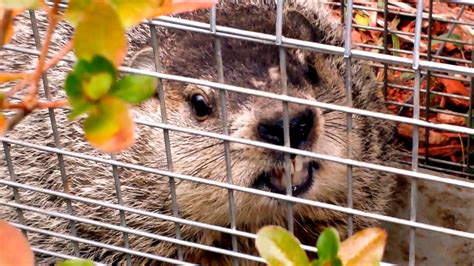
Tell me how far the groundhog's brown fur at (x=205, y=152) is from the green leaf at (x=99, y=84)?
0.86 m

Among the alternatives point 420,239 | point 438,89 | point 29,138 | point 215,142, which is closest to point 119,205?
point 215,142

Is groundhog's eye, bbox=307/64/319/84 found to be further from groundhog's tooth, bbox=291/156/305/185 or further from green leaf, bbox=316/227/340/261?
green leaf, bbox=316/227/340/261

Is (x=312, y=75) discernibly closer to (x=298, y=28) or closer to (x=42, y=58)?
(x=298, y=28)

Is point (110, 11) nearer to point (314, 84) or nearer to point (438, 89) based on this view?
point (314, 84)

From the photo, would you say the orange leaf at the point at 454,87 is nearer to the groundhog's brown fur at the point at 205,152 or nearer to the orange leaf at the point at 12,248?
the groundhog's brown fur at the point at 205,152

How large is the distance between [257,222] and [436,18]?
2.88 feet

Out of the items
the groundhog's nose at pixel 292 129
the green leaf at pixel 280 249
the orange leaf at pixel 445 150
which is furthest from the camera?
the orange leaf at pixel 445 150

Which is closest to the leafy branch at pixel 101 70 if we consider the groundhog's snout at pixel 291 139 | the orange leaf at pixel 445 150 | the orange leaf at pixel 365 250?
the orange leaf at pixel 365 250

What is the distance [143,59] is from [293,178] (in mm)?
416

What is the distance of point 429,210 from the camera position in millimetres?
2479

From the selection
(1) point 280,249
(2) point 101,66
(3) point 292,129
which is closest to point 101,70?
(2) point 101,66

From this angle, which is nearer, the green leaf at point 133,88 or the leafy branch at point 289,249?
the green leaf at point 133,88

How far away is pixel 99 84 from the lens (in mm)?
784

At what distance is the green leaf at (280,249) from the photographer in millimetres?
938
